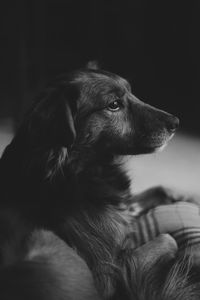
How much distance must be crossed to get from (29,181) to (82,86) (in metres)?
0.36

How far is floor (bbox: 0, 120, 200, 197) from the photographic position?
A: 2877mm

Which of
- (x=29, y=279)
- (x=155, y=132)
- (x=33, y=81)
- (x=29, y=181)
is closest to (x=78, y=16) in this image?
(x=33, y=81)

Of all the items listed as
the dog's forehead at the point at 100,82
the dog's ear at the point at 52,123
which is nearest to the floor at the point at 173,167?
the dog's forehead at the point at 100,82

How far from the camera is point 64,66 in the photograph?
13.3ft

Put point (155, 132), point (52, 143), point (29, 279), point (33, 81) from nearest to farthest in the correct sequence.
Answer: point (29, 279)
point (52, 143)
point (155, 132)
point (33, 81)

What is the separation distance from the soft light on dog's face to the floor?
0.95 m

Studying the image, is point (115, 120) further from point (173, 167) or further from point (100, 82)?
point (173, 167)

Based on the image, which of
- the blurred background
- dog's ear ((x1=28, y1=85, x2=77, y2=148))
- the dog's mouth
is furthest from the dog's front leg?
the blurred background

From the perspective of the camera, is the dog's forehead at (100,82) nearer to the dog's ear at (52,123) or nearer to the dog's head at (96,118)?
the dog's head at (96,118)

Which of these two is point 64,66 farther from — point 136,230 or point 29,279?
point 29,279

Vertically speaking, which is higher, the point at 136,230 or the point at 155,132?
the point at 155,132

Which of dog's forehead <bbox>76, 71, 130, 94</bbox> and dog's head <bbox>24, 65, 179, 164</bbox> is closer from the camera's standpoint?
dog's head <bbox>24, 65, 179, 164</bbox>

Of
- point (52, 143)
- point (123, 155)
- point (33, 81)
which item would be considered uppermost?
point (52, 143)

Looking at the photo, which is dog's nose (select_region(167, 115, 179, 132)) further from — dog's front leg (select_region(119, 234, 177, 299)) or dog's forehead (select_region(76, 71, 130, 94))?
dog's front leg (select_region(119, 234, 177, 299))
